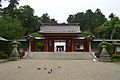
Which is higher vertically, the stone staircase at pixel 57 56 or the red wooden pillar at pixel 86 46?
the red wooden pillar at pixel 86 46

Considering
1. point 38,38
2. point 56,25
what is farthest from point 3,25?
point 56,25

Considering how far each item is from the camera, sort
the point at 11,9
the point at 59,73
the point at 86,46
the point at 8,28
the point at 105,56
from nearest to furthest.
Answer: the point at 59,73, the point at 105,56, the point at 86,46, the point at 8,28, the point at 11,9

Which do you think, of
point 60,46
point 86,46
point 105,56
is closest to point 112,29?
point 86,46

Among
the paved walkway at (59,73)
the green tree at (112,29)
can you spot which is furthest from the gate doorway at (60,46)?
the paved walkway at (59,73)

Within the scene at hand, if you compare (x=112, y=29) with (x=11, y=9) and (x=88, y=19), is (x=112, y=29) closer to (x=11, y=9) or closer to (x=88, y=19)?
(x=11, y=9)

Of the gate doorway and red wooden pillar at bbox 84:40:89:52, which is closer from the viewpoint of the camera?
red wooden pillar at bbox 84:40:89:52

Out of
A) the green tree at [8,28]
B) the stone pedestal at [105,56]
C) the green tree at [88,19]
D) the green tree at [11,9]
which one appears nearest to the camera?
the stone pedestal at [105,56]

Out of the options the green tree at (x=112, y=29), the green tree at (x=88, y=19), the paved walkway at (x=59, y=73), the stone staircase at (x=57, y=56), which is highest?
the green tree at (x=88, y=19)

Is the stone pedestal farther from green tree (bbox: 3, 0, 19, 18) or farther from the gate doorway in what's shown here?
green tree (bbox: 3, 0, 19, 18)

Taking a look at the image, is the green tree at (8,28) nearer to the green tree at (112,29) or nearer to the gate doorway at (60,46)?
the gate doorway at (60,46)

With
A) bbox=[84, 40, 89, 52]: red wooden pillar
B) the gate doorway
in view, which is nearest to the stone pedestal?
bbox=[84, 40, 89, 52]: red wooden pillar

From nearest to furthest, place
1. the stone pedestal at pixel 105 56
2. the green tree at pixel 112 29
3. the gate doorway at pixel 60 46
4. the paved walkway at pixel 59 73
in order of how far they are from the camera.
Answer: the paved walkway at pixel 59 73 → the stone pedestal at pixel 105 56 → the green tree at pixel 112 29 → the gate doorway at pixel 60 46

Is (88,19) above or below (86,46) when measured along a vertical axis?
above

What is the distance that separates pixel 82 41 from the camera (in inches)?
1980
